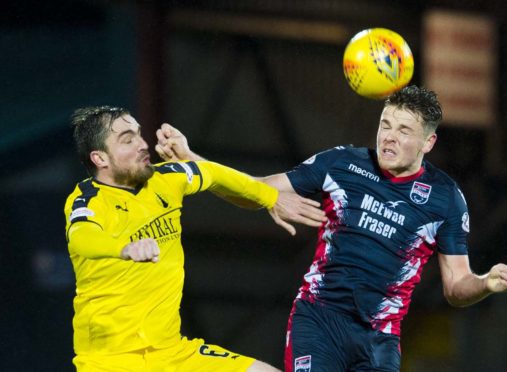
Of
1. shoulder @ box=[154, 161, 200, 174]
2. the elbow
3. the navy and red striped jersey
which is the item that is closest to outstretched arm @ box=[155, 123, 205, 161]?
shoulder @ box=[154, 161, 200, 174]

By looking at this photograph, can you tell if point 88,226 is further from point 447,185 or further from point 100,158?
point 447,185

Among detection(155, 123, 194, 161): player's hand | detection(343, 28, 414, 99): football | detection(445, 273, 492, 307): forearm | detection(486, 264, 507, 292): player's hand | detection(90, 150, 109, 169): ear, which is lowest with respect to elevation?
detection(445, 273, 492, 307): forearm

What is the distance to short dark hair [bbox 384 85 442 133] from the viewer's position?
4.32 metres

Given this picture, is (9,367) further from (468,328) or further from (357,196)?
(468,328)

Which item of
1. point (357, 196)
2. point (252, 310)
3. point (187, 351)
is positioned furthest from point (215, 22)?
point (187, 351)

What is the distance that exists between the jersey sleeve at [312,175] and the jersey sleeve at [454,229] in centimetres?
62

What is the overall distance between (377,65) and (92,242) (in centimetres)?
170

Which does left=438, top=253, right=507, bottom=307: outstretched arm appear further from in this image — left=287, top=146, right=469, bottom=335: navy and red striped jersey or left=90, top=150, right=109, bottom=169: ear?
left=90, top=150, right=109, bottom=169: ear

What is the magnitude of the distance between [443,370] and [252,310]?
5.01 ft

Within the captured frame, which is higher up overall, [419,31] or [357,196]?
[419,31]

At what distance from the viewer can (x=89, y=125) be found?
431 cm

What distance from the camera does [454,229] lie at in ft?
14.2

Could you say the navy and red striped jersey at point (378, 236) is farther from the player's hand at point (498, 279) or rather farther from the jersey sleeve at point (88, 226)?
the jersey sleeve at point (88, 226)

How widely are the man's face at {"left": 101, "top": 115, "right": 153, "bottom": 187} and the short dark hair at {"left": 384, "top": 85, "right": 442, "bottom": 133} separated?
121cm
